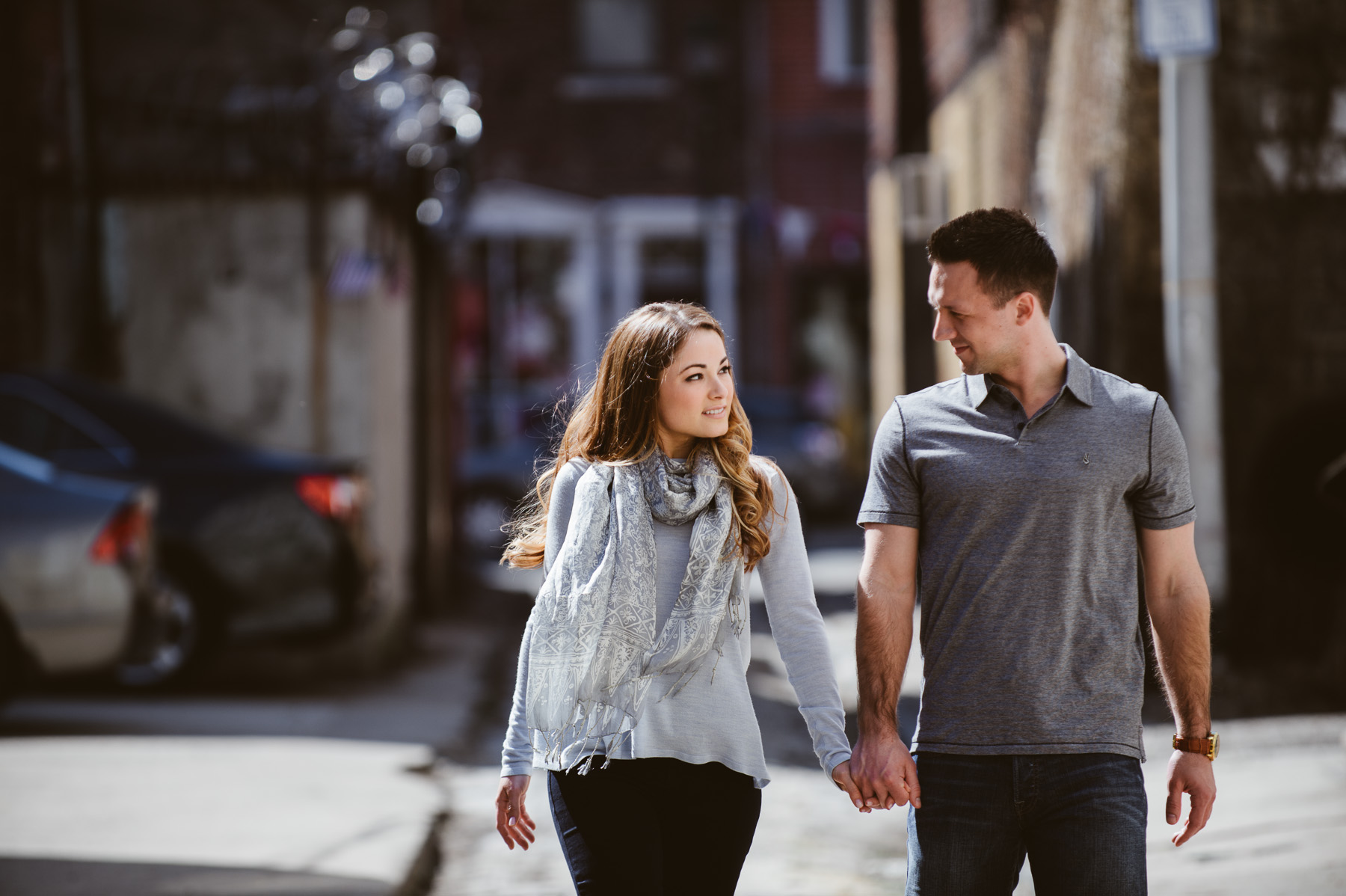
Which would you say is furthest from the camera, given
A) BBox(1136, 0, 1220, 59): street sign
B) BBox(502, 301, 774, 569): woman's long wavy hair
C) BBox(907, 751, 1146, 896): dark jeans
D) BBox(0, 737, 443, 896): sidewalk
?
BBox(1136, 0, 1220, 59): street sign

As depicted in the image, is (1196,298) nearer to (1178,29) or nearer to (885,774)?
(1178,29)

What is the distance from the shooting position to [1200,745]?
9.57ft

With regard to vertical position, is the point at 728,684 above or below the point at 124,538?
above

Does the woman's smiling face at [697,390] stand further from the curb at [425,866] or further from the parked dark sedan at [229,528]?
the parked dark sedan at [229,528]

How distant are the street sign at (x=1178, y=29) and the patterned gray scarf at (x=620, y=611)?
5261 mm

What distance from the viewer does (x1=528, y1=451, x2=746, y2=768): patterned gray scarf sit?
2.92 metres

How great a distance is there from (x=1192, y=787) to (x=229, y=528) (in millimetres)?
6926

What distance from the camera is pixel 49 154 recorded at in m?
11.1

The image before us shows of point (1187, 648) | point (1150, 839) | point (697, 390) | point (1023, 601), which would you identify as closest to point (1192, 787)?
point (1187, 648)

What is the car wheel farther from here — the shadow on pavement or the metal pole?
the metal pole

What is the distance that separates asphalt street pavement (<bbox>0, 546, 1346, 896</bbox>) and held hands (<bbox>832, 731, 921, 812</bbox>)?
7.64 ft

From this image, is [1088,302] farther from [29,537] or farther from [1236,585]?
[29,537]

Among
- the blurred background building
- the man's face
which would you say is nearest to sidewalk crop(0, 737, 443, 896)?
the blurred background building

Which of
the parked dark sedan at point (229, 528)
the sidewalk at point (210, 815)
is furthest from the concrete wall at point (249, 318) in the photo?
the sidewalk at point (210, 815)
